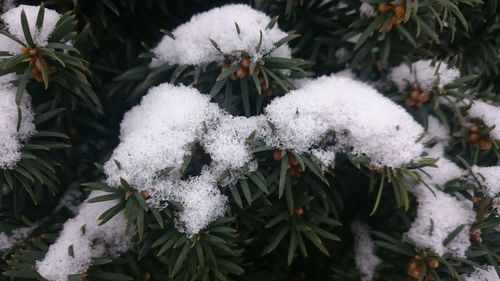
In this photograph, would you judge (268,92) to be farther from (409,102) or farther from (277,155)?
(409,102)

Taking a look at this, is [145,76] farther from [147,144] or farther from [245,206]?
[245,206]

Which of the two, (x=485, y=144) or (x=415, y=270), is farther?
(x=485, y=144)

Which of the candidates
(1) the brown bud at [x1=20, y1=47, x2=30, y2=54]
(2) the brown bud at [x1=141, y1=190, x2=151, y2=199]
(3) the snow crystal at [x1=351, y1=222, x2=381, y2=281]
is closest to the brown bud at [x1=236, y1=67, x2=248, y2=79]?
(2) the brown bud at [x1=141, y1=190, x2=151, y2=199]

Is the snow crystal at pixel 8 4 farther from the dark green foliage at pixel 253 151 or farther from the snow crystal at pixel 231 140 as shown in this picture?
the snow crystal at pixel 231 140

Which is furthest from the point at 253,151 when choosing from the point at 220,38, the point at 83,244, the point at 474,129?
the point at 474,129

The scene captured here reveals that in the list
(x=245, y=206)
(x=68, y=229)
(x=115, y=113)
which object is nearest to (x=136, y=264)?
(x=68, y=229)

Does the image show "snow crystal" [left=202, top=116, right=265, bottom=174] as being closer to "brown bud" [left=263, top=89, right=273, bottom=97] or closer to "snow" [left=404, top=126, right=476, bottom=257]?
"brown bud" [left=263, top=89, right=273, bottom=97]
